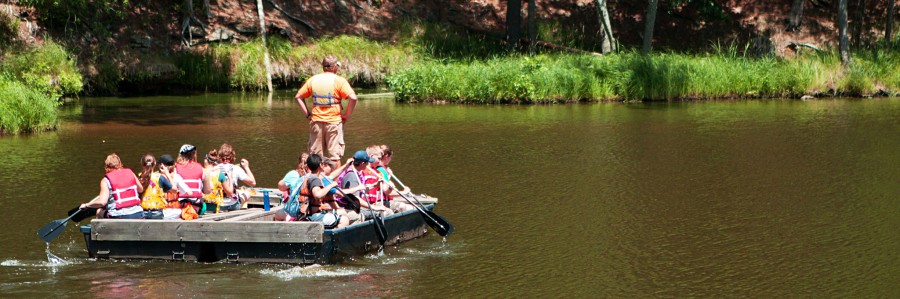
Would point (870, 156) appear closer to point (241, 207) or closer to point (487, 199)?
point (487, 199)

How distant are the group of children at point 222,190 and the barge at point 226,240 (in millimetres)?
310

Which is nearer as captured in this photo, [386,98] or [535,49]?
[386,98]

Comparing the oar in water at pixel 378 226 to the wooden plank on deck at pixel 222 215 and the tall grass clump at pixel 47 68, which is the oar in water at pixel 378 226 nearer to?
→ the wooden plank on deck at pixel 222 215

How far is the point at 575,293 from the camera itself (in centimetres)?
1002

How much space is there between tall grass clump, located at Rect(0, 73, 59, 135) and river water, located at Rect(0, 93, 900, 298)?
26.5 inches

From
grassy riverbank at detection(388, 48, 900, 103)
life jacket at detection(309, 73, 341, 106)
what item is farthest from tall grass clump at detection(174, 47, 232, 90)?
life jacket at detection(309, 73, 341, 106)

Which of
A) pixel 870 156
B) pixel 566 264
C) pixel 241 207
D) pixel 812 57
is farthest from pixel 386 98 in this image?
pixel 566 264

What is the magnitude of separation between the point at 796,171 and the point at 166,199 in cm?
920

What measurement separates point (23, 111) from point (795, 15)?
90.3 ft

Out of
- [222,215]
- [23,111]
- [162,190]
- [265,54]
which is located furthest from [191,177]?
[265,54]

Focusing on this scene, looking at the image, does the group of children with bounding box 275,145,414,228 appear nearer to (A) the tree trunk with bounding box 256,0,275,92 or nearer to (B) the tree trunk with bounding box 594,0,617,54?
(A) the tree trunk with bounding box 256,0,275,92

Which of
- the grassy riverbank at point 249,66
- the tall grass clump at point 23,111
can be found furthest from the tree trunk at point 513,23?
the tall grass clump at point 23,111

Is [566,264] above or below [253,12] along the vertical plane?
below

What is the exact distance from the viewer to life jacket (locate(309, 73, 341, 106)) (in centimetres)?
1442
